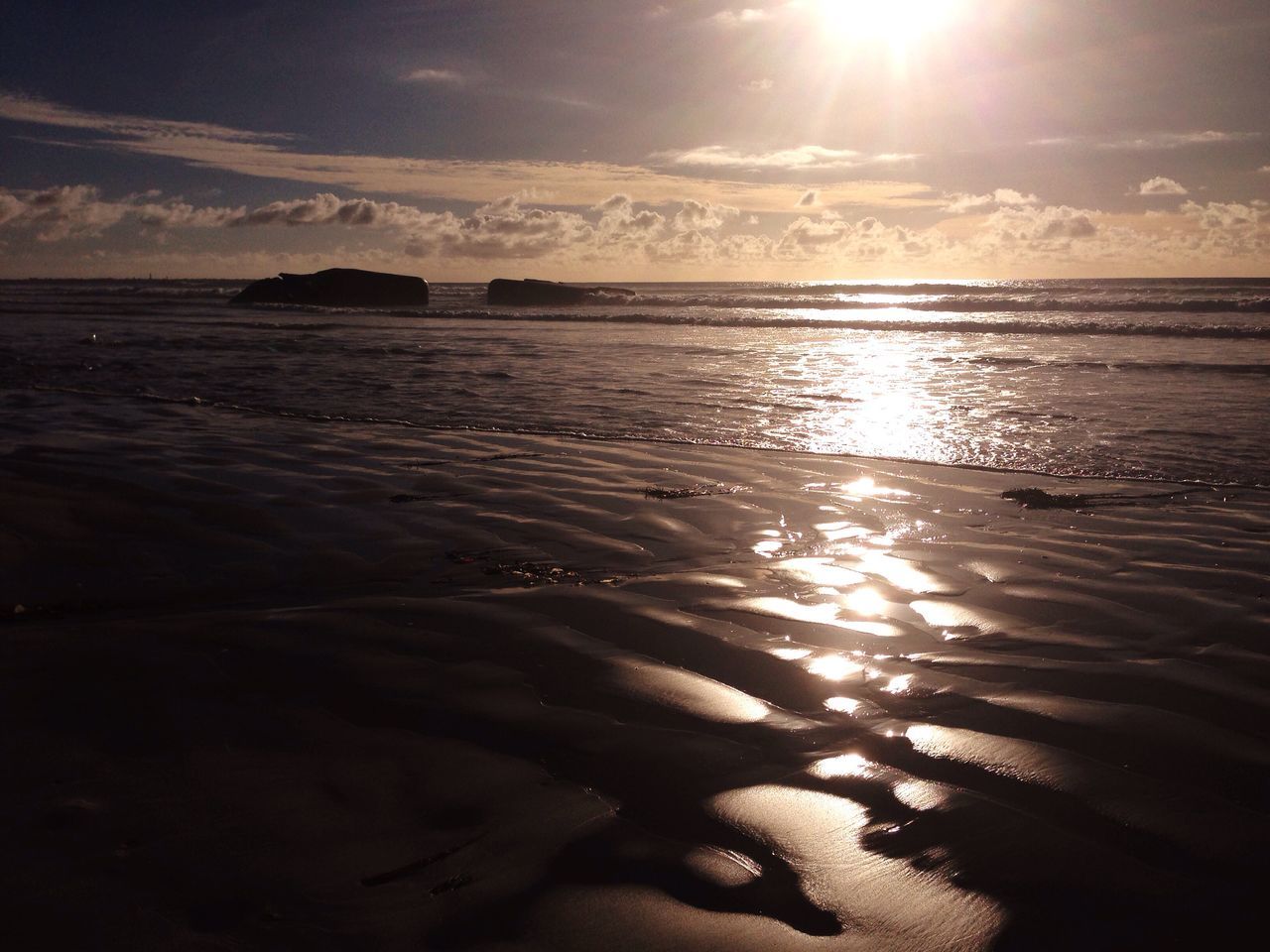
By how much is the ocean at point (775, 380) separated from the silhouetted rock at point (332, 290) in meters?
14.3

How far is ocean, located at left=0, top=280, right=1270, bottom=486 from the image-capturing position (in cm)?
750

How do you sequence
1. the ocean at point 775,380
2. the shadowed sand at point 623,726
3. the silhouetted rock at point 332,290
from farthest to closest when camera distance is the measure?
the silhouetted rock at point 332,290, the ocean at point 775,380, the shadowed sand at point 623,726

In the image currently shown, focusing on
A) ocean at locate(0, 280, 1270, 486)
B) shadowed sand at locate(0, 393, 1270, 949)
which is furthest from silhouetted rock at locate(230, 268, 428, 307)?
shadowed sand at locate(0, 393, 1270, 949)

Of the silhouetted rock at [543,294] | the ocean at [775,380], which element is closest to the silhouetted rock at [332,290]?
the silhouetted rock at [543,294]

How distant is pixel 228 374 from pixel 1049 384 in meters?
10.8

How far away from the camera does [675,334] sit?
20891mm

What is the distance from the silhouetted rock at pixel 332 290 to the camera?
37188 mm

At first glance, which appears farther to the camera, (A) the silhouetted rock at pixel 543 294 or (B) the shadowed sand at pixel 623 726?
(A) the silhouetted rock at pixel 543 294

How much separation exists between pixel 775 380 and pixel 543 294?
2732cm

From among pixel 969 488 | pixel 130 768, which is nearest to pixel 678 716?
pixel 130 768

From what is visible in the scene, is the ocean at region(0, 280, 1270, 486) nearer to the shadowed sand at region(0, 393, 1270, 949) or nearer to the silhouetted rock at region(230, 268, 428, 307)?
the shadowed sand at region(0, 393, 1270, 949)

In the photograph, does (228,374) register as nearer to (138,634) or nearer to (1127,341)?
(138,634)

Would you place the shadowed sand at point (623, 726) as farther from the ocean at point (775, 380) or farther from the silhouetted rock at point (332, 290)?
the silhouetted rock at point (332, 290)

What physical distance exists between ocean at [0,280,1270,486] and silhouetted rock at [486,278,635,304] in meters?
14.4
